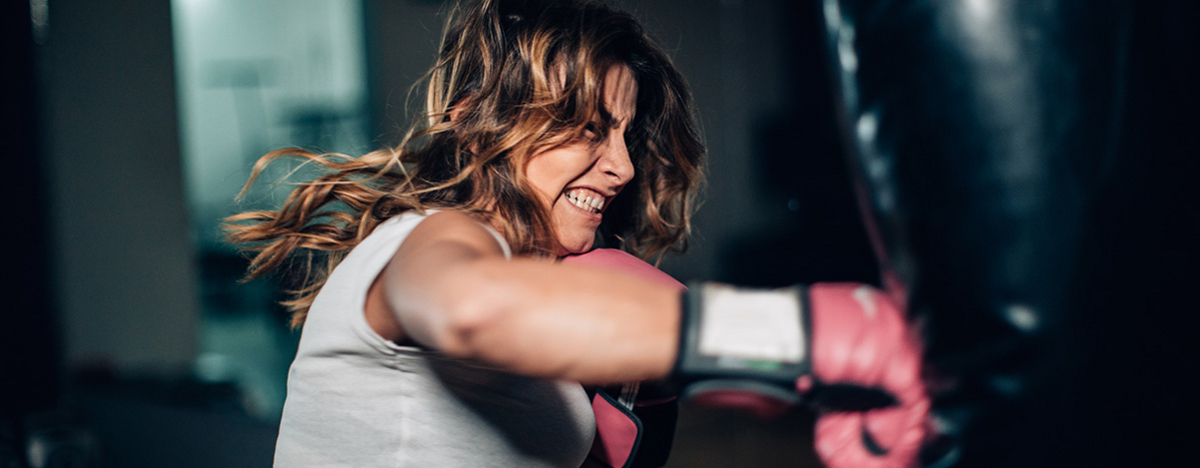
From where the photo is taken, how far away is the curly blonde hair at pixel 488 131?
2.43 ft

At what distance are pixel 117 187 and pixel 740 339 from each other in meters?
2.58

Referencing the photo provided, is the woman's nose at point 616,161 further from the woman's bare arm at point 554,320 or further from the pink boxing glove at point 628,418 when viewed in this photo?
the woman's bare arm at point 554,320

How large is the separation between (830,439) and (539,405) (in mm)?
317

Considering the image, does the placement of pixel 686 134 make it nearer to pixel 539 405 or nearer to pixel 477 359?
pixel 539 405

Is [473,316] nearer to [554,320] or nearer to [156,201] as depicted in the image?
[554,320]

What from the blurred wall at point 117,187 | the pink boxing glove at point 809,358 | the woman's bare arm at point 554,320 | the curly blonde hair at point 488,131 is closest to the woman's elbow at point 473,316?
the woman's bare arm at point 554,320

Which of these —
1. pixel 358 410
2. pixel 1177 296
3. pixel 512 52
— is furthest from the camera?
pixel 512 52

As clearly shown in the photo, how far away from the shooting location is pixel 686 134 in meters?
1.07

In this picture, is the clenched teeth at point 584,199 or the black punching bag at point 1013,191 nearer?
the black punching bag at point 1013,191

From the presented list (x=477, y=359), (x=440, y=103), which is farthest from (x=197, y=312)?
(x=477, y=359)

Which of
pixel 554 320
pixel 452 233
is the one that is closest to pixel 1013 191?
pixel 554 320

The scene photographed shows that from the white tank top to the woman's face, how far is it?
20 centimetres

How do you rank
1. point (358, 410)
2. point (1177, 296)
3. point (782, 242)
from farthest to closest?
point (782, 242), point (358, 410), point (1177, 296)

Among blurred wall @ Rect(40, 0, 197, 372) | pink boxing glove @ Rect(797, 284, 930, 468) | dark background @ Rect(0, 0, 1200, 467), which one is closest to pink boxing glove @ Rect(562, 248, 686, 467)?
pink boxing glove @ Rect(797, 284, 930, 468)
